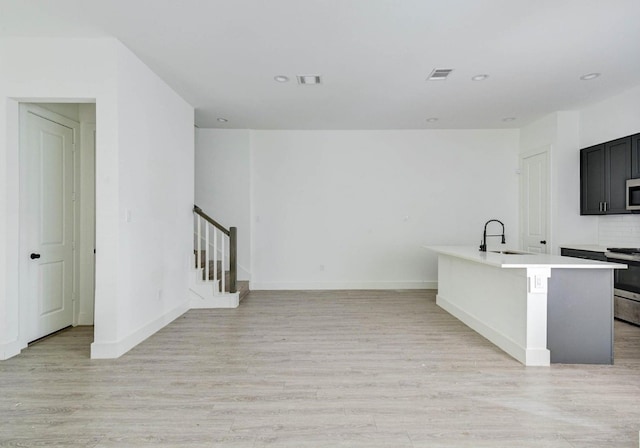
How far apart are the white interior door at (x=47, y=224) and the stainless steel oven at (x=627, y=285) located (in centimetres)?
647

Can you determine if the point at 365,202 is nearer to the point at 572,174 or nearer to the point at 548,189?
the point at 548,189

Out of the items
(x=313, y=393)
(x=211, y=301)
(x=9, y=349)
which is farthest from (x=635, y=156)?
(x=9, y=349)

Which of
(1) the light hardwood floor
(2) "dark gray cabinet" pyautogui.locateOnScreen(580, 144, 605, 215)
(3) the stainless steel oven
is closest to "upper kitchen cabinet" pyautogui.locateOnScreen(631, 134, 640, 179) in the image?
(2) "dark gray cabinet" pyautogui.locateOnScreen(580, 144, 605, 215)

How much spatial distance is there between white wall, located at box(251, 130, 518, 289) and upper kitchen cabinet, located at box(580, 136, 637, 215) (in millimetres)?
1454

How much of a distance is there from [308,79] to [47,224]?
10.7ft

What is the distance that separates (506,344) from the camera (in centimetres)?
336

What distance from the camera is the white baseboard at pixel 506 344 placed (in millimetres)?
3061

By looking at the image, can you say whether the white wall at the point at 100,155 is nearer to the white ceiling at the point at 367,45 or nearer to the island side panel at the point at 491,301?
the white ceiling at the point at 367,45

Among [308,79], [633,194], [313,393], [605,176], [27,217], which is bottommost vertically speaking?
[313,393]

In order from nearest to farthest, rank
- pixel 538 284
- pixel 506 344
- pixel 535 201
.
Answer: pixel 538 284 < pixel 506 344 < pixel 535 201

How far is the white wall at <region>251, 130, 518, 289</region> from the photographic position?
6586mm

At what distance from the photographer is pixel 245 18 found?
113 inches

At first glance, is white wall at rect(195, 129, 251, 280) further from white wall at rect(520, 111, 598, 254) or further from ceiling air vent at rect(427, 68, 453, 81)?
white wall at rect(520, 111, 598, 254)

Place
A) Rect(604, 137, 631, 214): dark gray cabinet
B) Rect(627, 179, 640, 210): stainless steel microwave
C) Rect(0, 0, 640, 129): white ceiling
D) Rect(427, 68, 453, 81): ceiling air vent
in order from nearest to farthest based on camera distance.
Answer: Rect(0, 0, 640, 129): white ceiling, Rect(427, 68, 453, 81): ceiling air vent, Rect(627, 179, 640, 210): stainless steel microwave, Rect(604, 137, 631, 214): dark gray cabinet
